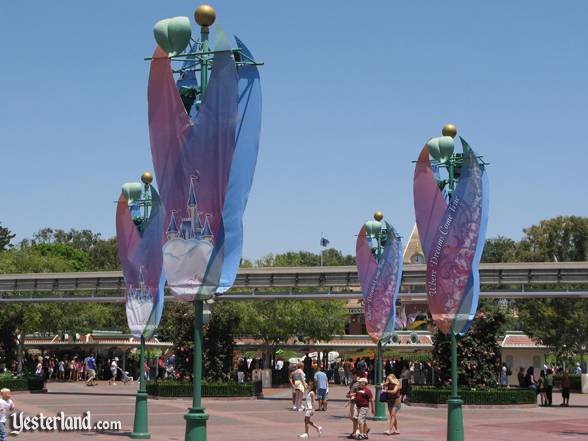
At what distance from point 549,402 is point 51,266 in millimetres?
38627

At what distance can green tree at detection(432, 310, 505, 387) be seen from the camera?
3612cm

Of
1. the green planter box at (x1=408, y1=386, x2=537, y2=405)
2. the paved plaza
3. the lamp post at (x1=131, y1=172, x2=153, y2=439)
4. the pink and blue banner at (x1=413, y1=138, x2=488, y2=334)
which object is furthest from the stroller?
the pink and blue banner at (x1=413, y1=138, x2=488, y2=334)

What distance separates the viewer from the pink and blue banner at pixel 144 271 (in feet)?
77.2

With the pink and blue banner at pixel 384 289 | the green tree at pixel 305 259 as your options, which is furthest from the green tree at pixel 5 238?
the pink and blue banner at pixel 384 289

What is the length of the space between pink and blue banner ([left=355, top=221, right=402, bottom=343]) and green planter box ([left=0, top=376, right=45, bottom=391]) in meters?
17.2

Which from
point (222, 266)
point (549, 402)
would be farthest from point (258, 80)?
point (549, 402)

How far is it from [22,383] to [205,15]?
2887cm

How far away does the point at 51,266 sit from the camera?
66.4 m

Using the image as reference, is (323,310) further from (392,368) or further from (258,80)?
(258,80)

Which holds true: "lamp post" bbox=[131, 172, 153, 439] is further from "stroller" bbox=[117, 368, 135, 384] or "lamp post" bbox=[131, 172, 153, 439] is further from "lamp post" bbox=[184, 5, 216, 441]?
"stroller" bbox=[117, 368, 135, 384]

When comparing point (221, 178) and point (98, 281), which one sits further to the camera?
point (98, 281)

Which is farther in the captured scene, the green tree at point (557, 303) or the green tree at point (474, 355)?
the green tree at point (557, 303)

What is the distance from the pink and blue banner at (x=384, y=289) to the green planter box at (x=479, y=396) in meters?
5.77

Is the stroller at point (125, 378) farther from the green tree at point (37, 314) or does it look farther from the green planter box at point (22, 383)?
the green planter box at point (22, 383)
